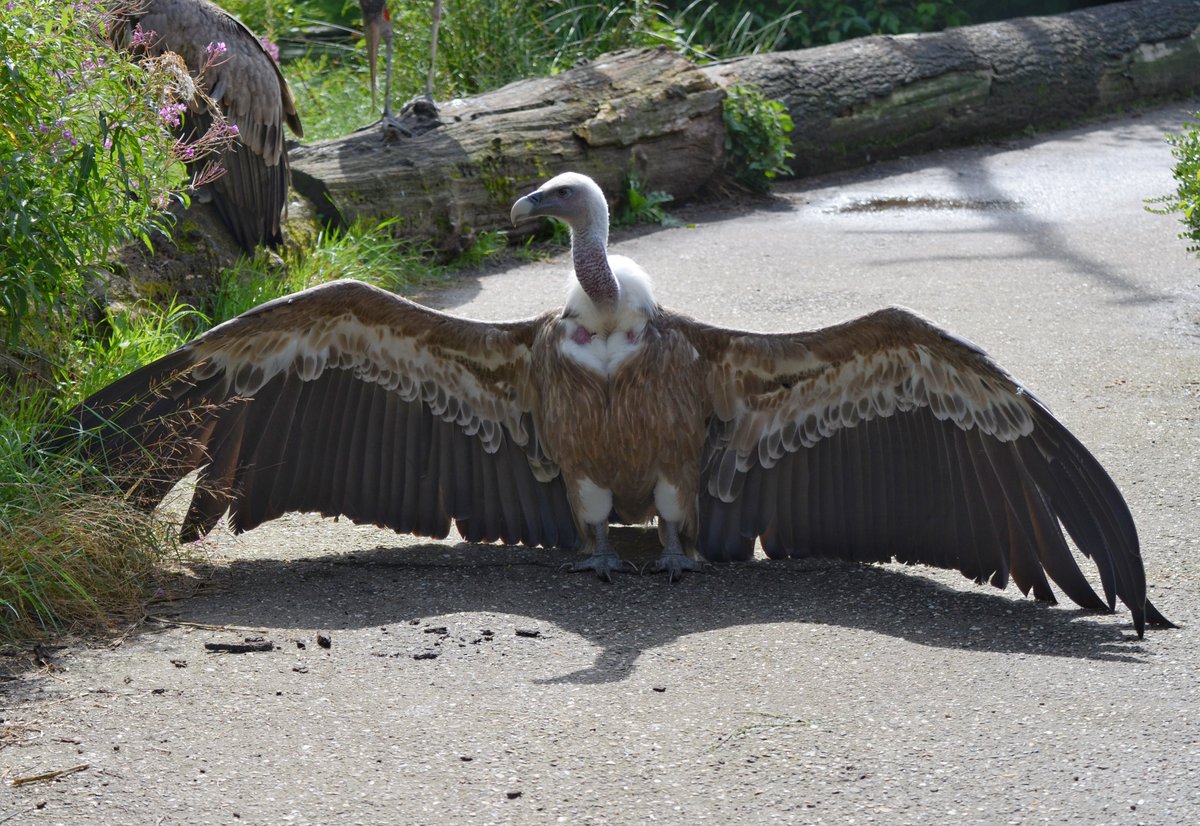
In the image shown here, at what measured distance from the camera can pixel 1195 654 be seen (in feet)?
12.8

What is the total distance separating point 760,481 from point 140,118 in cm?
233

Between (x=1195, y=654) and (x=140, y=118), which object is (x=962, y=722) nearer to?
(x=1195, y=654)

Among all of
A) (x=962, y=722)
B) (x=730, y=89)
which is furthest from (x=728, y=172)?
(x=962, y=722)

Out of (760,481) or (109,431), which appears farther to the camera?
(760,481)

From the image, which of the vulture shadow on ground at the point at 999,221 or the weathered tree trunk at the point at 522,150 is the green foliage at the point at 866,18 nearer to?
the vulture shadow on ground at the point at 999,221

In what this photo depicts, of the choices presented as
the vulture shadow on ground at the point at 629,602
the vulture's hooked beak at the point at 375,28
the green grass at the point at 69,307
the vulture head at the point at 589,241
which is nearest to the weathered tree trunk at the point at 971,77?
the vulture's hooked beak at the point at 375,28

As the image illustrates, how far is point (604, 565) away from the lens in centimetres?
465

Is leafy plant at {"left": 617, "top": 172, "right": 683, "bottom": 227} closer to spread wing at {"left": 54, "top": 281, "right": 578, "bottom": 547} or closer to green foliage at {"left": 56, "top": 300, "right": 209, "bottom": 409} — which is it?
green foliage at {"left": 56, "top": 300, "right": 209, "bottom": 409}

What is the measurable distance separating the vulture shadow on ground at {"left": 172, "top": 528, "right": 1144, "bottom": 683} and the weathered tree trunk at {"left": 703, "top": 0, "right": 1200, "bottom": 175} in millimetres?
6159

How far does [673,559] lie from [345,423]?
1187 millimetres

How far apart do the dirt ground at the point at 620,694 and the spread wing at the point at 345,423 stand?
0.20 metres

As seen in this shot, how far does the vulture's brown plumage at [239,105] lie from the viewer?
22.4ft

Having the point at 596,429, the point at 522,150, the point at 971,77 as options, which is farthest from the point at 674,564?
the point at 971,77

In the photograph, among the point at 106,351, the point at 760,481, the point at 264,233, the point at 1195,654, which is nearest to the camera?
the point at 1195,654
